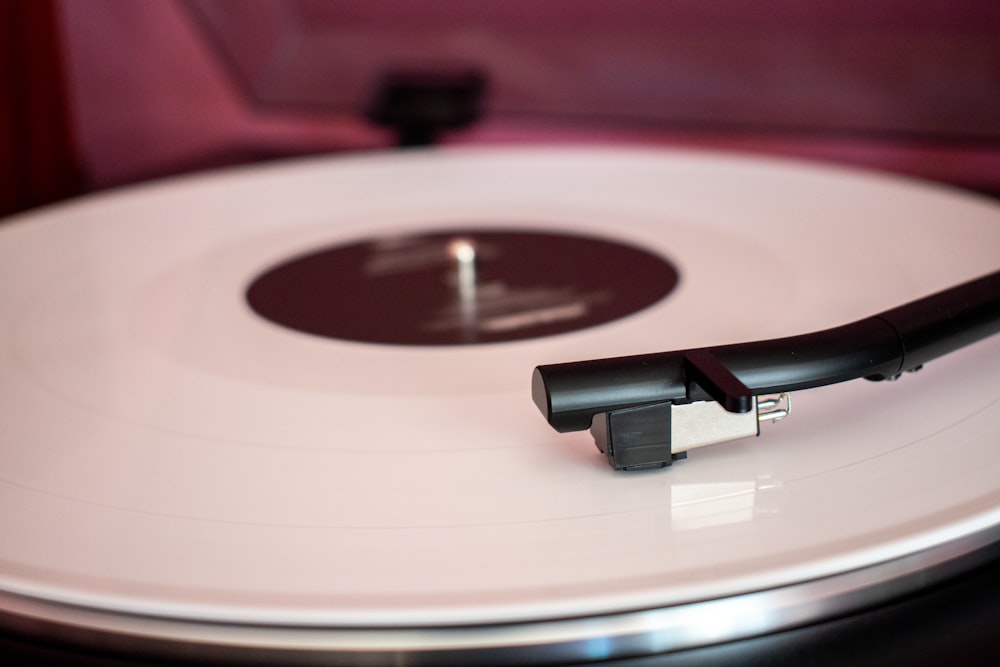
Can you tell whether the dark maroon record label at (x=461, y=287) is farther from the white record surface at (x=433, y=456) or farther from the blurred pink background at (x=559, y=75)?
the blurred pink background at (x=559, y=75)

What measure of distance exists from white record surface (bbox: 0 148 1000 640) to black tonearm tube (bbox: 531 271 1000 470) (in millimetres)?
15

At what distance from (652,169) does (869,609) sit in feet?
2.11

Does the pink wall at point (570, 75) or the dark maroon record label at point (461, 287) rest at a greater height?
the pink wall at point (570, 75)

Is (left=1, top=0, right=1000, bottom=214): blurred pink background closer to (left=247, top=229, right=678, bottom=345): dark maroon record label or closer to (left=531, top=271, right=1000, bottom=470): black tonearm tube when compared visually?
(left=247, top=229, right=678, bottom=345): dark maroon record label

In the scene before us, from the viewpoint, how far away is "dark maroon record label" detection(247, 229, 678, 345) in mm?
604

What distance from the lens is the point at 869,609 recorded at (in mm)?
323

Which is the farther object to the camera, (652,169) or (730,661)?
(652,169)

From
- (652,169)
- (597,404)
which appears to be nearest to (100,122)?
(652,169)

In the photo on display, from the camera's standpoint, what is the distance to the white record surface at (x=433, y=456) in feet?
1.04

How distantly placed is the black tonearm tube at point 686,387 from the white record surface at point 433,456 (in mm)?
15

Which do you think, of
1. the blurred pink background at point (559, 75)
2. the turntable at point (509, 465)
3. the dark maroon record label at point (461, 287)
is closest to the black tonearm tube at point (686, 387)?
the turntable at point (509, 465)

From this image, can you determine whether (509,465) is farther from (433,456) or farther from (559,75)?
(559,75)

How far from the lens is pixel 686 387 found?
0.37 metres

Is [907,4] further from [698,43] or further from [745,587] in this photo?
[745,587]
